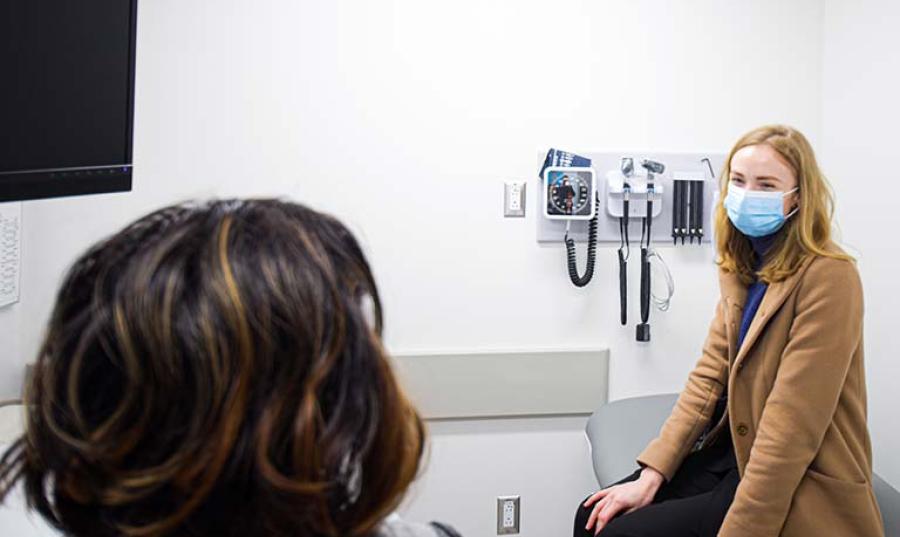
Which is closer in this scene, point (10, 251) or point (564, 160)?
point (10, 251)

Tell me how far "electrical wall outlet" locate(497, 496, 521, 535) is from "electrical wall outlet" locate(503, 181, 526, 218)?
0.89 m

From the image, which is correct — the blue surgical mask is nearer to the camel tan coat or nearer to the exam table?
the camel tan coat

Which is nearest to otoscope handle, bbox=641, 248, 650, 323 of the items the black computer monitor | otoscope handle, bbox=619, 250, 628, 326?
otoscope handle, bbox=619, 250, 628, 326

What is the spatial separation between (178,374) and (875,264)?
2.29 metres

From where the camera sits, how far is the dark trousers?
1867 mm

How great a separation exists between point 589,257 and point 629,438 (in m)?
0.56

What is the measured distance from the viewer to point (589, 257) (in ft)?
8.45

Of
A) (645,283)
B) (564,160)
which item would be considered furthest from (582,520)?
(564,160)

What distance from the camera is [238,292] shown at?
620 millimetres

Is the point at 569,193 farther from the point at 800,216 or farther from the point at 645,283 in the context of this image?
the point at 800,216

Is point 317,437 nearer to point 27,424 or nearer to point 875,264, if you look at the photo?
point 27,424

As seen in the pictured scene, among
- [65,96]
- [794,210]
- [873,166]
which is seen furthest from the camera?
[873,166]

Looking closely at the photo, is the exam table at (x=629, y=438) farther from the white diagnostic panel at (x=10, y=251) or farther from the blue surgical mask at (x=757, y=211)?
the white diagnostic panel at (x=10, y=251)

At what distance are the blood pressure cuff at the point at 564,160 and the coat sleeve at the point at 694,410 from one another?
2.25 ft
